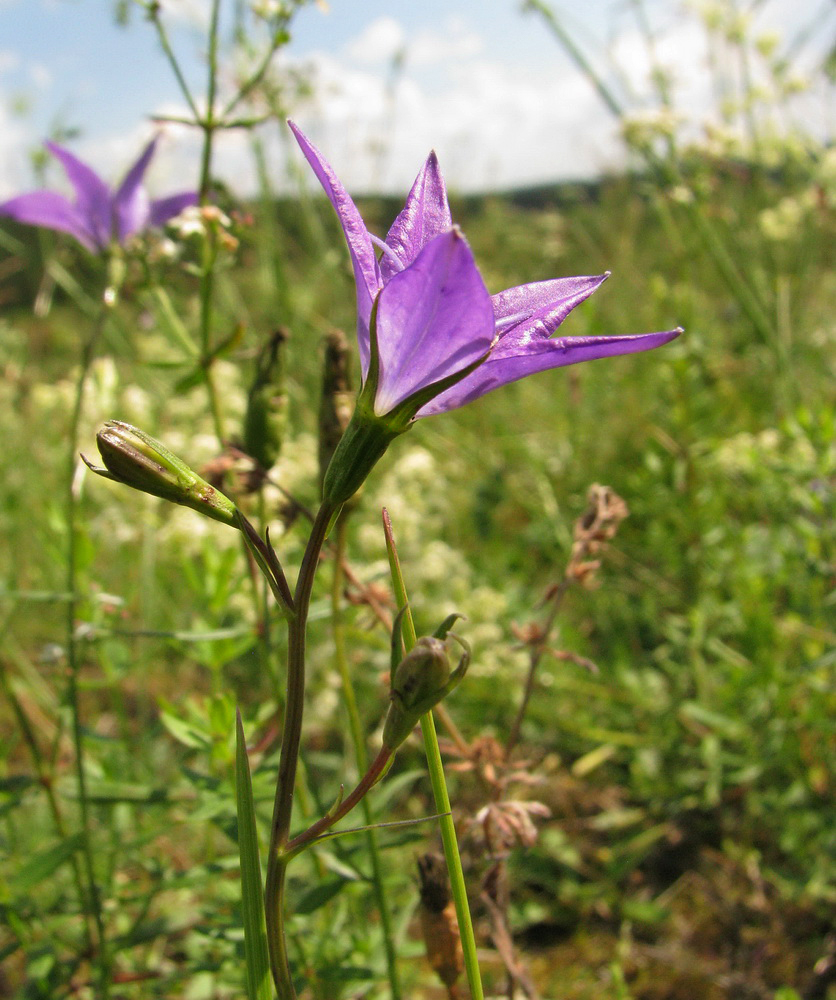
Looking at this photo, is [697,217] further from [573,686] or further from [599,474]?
[573,686]

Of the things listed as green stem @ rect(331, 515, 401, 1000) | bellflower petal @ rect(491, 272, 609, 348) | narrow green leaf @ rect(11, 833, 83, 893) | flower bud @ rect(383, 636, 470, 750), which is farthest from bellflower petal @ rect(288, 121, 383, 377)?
narrow green leaf @ rect(11, 833, 83, 893)

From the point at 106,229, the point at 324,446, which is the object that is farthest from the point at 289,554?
the point at 324,446

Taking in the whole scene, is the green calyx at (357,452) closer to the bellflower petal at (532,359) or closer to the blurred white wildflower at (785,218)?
the bellflower petal at (532,359)

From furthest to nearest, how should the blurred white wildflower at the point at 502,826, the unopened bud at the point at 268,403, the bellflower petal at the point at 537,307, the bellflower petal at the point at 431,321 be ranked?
1. the unopened bud at the point at 268,403
2. the blurred white wildflower at the point at 502,826
3. the bellflower petal at the point at 537,307
4. the bellflower petal at the point at 431,321

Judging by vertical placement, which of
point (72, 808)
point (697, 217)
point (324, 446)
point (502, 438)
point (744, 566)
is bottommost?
point (72, 808)

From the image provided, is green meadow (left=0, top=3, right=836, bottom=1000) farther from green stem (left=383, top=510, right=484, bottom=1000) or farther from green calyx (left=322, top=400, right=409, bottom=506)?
green calyx (left=322, top=400, right=409, bottom=506)

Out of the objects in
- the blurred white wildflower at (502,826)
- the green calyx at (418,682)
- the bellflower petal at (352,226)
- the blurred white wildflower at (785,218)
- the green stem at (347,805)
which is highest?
the blurred white wildflower at (785,218)

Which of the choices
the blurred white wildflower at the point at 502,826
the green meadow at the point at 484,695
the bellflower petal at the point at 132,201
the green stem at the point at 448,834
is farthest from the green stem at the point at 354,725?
the bellflower petal at the point at 132,201
